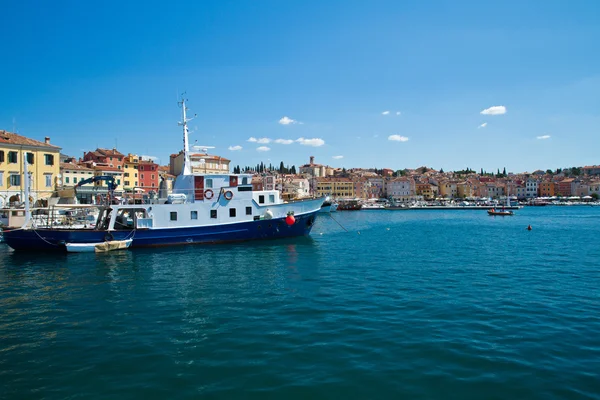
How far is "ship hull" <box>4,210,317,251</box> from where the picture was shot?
2442 centimetres

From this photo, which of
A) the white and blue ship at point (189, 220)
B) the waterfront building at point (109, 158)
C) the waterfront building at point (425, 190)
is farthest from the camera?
the waterfront building at point (425, 190)

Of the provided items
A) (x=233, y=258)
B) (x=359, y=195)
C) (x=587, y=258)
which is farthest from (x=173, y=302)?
(x=359, y=195)

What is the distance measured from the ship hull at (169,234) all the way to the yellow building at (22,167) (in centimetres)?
1948

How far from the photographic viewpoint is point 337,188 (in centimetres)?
13588

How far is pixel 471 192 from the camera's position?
486ft

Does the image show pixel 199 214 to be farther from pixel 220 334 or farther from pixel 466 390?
pixel 466 390

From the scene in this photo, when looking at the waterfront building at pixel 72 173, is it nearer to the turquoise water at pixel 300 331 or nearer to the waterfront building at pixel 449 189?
the turquoise water at pixel 300 331

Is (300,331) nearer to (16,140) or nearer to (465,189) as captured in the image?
(16,140)

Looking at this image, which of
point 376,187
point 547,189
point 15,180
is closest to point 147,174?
point 15,180

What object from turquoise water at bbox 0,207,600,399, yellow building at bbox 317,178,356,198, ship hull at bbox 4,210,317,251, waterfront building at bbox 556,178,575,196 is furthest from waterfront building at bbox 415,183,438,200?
turquoise water at bbox 0,207,600,399

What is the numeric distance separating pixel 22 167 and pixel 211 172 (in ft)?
95.4

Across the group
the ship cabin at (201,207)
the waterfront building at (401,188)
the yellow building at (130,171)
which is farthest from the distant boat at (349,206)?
the ship cabin at (201,207)

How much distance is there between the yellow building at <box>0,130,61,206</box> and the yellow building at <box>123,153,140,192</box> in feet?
87.4

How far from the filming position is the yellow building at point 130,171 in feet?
243
